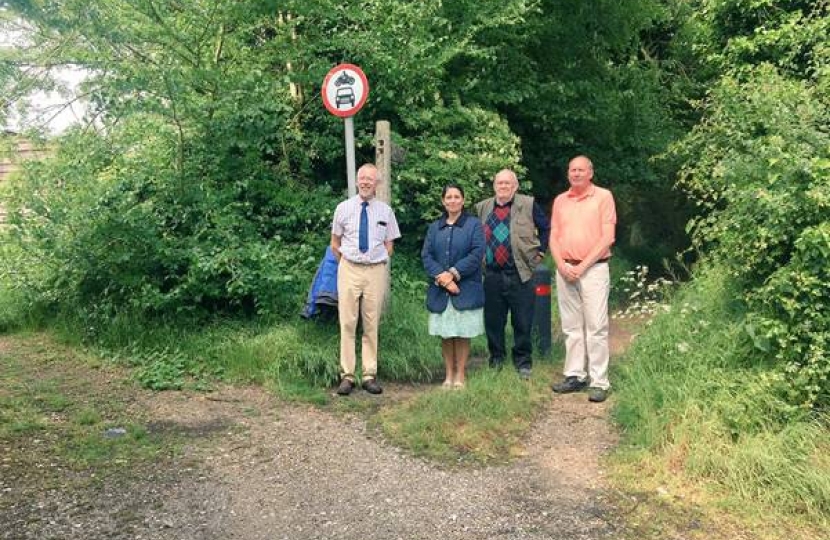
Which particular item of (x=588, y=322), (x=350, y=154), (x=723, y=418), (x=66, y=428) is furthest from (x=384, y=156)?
(x=723, y=418)

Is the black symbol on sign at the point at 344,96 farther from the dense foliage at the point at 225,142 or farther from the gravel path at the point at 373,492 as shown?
the gravel path at the point at 373,492

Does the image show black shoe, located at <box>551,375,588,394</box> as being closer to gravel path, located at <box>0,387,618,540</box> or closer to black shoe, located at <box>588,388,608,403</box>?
black shoe, located at <box>588,388,608,403</box>

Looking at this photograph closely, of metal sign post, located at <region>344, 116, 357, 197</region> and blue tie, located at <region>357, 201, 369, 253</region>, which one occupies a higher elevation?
metal sign post, located at <region>344, 116, 357, 197</region>

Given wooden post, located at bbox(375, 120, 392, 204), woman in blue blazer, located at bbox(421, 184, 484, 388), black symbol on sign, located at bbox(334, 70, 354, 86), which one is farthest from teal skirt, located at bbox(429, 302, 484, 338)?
black symbol on sign, located at bbox(334, 70, 354, 86)

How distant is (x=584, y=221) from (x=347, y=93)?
8.06 feet

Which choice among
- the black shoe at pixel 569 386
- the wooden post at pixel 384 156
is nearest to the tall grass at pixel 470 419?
the black shoe at pixel 569 386

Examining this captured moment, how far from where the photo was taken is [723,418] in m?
4.23

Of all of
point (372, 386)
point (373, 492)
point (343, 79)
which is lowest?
point (373, 492)

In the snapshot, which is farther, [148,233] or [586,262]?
[148,233]

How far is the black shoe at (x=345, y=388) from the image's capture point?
573cm

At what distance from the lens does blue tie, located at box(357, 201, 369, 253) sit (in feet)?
18.8

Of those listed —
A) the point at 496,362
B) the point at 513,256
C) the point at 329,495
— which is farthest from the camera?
the point at 496,362

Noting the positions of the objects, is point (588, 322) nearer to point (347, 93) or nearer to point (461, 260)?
point (461, 260)

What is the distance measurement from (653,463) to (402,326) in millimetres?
3012
